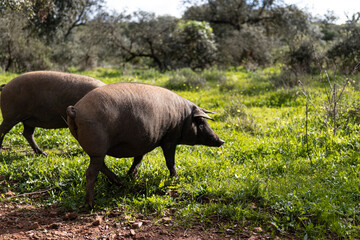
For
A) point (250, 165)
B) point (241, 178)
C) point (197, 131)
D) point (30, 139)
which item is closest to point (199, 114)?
point (197, 131)

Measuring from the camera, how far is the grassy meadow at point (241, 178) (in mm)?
3482

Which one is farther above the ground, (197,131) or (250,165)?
(197,131)

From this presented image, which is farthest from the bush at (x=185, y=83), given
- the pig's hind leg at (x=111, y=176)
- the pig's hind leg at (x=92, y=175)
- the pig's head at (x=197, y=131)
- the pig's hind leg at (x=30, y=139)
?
the pig's hind leg at (x=92, y=175)

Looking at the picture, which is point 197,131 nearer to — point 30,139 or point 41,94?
point 41,94

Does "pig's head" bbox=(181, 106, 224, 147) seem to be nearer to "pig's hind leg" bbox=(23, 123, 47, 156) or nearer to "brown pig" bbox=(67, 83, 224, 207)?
"brown pig" bbox=(67, 83, 224, 207)

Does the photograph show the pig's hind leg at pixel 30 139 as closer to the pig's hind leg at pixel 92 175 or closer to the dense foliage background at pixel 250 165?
the dense foliage background at pixel 250 165

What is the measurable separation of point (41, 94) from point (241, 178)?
3.15m

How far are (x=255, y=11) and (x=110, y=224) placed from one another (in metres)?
21.8

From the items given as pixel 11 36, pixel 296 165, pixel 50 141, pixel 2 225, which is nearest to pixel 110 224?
pixel 2 225

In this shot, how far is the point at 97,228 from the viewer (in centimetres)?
328

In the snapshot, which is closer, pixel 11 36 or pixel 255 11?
pixel 11 36

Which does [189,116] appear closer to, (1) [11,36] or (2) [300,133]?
(2) [300,133]

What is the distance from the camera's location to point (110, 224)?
339 centimetres

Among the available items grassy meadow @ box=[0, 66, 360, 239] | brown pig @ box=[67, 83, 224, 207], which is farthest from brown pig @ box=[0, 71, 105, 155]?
brown pig @ box=[67, 83, 224, 207]
